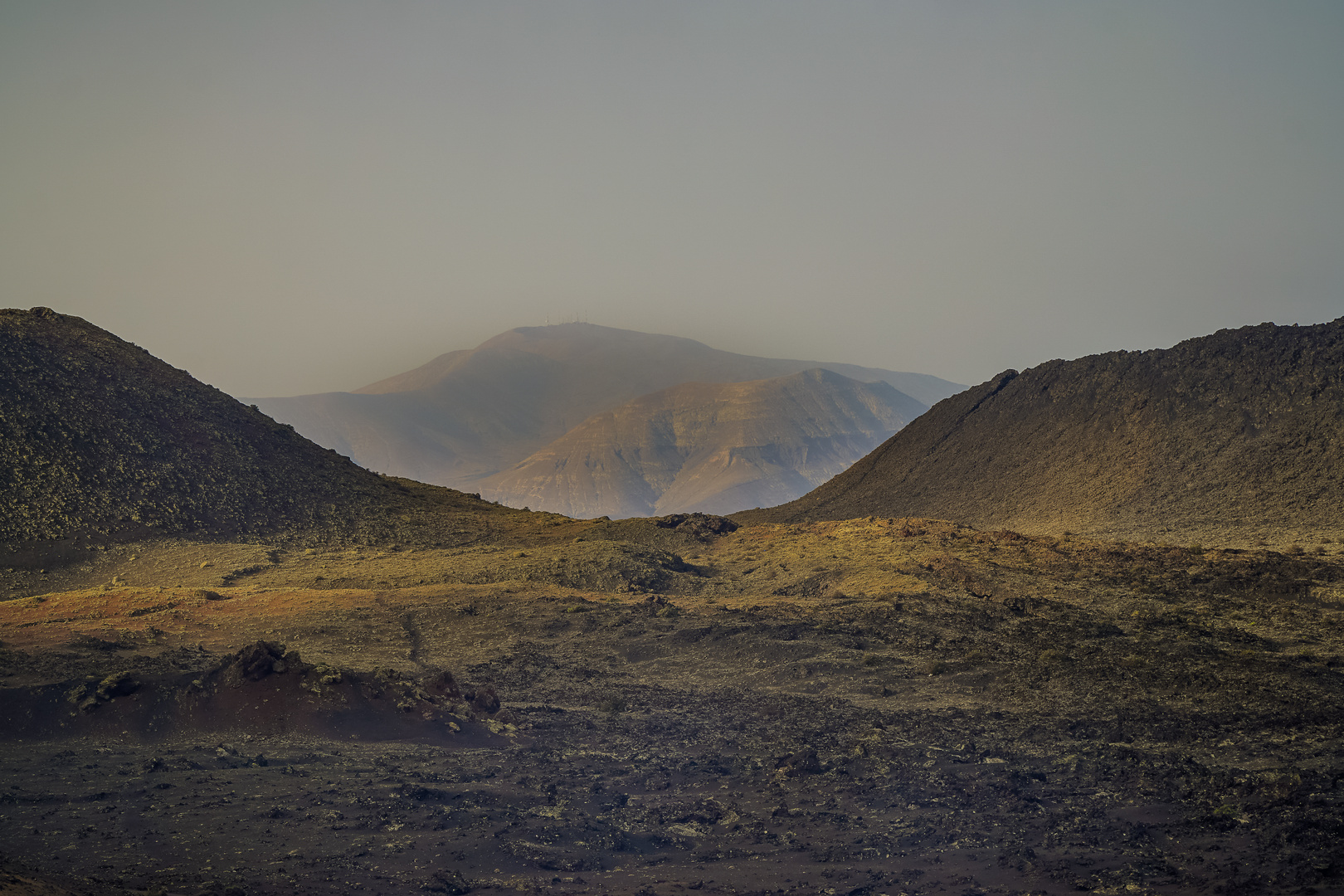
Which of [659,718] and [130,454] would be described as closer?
[659,718]

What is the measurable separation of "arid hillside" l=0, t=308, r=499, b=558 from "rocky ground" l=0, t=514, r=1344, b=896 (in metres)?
7.01

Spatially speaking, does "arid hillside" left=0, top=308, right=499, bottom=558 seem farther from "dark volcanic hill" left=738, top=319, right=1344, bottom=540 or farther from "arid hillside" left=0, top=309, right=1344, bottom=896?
"dark volcanic hill" left=738, top=319, right=1344, bottom=540

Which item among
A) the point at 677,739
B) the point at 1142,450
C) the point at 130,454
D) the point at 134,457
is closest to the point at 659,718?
the point at 677,739

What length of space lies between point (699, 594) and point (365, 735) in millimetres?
15923

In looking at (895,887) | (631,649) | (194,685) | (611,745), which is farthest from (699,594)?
(895,887)

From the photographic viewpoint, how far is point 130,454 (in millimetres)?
37281

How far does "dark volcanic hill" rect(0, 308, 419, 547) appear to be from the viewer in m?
33.4

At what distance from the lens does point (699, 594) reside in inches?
1143

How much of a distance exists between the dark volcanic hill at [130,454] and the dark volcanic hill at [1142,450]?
2746cm

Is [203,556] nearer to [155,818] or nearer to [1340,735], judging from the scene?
[155,818]

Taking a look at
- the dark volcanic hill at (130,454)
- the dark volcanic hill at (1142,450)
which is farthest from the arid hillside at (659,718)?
the dark volcanic hill at (1142,450)

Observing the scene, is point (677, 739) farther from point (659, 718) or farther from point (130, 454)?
point (130, 454)

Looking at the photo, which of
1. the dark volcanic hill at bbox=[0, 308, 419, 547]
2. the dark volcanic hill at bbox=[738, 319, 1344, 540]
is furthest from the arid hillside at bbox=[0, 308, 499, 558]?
the dark volcanic hill at bbox=[738, 319, 1344, 540]

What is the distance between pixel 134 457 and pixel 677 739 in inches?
1246
